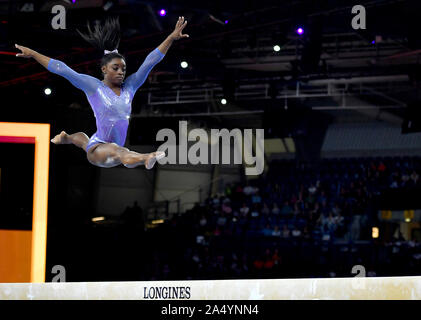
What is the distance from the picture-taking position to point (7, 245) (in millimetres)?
9367

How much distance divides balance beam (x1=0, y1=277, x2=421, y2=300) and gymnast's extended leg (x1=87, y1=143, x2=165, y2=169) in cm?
243

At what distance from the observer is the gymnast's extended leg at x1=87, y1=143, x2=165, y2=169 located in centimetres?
544

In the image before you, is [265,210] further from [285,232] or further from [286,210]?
[285,232]

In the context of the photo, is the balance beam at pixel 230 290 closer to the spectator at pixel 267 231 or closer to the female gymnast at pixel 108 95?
the female gymnast at pixel 108 95

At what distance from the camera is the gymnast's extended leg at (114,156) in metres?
5.44

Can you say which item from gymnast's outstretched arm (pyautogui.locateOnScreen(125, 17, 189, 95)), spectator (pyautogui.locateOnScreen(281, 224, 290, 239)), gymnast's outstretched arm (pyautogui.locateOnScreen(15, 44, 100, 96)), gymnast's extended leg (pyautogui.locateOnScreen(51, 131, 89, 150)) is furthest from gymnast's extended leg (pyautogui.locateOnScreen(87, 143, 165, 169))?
spectator (pyautogui.locateOnScreen(281, 224, 290, 239))

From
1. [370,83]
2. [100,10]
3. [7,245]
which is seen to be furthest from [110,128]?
[370,83]

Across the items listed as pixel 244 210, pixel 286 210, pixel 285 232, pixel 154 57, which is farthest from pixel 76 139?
pixel 244 210

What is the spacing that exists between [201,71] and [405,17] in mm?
4000

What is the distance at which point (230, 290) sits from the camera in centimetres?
805

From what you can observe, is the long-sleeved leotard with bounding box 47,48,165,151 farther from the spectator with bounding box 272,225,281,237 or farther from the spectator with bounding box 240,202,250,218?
the spectator with bounding box 240,202,250,218

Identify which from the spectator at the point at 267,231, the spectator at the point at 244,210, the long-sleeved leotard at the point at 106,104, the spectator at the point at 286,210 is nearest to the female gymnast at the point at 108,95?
the long-sleeved leotard at the point at 106,104

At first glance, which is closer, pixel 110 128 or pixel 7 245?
pixel 110 128

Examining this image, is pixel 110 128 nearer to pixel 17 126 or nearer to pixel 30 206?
pixel 17 126
